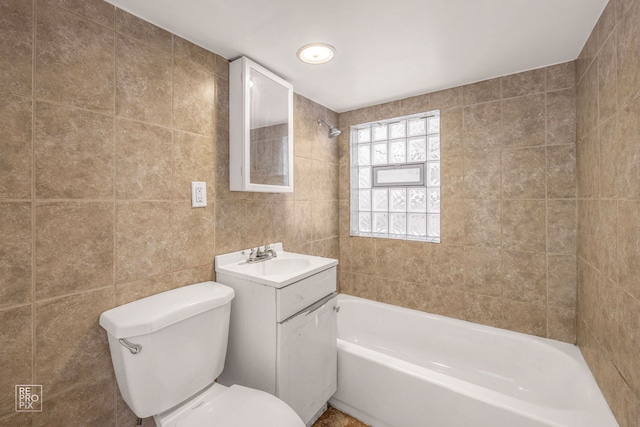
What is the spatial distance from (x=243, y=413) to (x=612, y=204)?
1.79 metres

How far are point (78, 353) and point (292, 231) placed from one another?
1.37 metres

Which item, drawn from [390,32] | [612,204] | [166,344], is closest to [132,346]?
[166,344]

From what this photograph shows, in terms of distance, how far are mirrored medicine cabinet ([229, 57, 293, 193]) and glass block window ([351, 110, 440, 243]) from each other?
0.93 metres

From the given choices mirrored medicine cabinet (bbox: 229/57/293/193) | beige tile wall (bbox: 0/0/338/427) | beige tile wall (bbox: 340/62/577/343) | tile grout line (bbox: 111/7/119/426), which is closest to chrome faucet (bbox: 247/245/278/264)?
beige tile wall (bbox: 0/0/338/427)

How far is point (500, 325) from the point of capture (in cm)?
203

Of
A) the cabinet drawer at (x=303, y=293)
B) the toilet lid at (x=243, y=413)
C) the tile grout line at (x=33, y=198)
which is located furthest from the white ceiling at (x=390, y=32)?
the toilet lid at (x=243, y=413)

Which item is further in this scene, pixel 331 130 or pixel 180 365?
pixel 331 130

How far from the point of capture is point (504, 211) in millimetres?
1979

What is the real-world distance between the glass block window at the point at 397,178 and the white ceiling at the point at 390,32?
516 millimetres

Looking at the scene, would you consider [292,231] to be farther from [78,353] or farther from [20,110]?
[20,110]

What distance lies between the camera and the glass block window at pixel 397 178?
2332 mm

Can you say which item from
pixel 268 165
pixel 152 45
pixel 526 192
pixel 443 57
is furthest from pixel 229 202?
pixel 526 192

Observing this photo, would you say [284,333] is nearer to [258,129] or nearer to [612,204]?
[258,129]

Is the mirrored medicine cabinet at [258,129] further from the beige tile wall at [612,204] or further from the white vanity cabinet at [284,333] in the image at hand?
the beige tile wall at [612,204]
